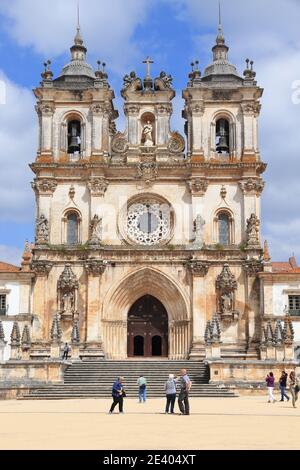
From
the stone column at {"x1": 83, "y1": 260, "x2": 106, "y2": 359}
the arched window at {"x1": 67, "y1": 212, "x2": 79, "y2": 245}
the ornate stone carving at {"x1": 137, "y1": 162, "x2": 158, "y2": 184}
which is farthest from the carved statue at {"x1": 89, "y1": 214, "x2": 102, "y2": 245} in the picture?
the ornate stone carving at {"x1": 137, "y1": 162, "x2": 158, "y2": 184}

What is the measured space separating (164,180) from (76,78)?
9.65m

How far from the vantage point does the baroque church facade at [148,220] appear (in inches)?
1859

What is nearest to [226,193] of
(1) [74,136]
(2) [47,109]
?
(1) [74,136]

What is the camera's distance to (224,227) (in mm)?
49344

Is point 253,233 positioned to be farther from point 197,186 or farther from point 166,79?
point 166,79

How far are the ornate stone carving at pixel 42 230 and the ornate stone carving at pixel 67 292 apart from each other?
2.52 meters

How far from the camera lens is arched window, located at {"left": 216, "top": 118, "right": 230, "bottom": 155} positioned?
5078 centimetres

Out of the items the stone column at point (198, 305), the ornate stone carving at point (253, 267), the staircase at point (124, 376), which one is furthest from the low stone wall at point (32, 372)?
the ornate stone carving at point (253, 267)

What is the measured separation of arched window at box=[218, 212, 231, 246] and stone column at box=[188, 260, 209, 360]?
8.78ft

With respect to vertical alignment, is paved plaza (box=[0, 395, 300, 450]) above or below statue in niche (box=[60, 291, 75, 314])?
below

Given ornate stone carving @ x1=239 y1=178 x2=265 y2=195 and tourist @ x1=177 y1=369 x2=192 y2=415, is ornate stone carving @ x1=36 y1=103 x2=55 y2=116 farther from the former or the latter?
tourist @ x1=177 y1=369 x2=192 y2=415

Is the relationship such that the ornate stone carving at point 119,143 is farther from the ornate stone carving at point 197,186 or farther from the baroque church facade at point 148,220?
the ornate stone carving at point 197,186

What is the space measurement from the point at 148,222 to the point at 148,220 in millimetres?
136
